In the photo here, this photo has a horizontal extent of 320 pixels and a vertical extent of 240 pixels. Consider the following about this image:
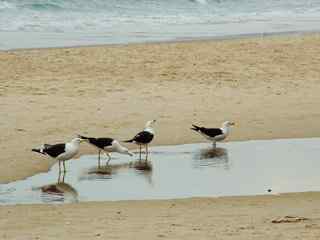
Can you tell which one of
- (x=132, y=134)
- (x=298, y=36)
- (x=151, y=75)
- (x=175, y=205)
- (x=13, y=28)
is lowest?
(x=175, y=205)

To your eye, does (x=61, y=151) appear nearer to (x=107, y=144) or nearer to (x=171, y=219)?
(x=107, y=144)

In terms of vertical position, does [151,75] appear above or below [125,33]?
below

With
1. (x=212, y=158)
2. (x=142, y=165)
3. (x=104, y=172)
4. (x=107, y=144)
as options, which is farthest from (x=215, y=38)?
(x=104, y=172)

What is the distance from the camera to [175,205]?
10688 millimetres

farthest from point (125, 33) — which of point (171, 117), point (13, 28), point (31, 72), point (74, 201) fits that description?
point (74, 201)

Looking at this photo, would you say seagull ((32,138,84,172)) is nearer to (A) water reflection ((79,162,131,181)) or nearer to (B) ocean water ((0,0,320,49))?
(A) water reflection ((79,162,131,181))

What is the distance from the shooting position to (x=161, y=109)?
667 inches

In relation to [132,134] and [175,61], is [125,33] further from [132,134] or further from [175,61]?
[132,134]

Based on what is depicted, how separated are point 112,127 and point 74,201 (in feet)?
14.8

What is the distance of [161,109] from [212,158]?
3.34 metres

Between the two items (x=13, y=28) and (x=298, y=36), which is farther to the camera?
(x=13, y=28)

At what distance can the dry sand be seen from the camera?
9.45 meters

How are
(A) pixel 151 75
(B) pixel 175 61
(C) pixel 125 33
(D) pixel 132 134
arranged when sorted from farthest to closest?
(C) pixel 125 33 < (B) pixel 175 61 < (A) pixel 151 75 < (D) pixel 132 134

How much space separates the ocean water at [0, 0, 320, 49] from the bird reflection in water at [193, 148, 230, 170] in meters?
11.8
